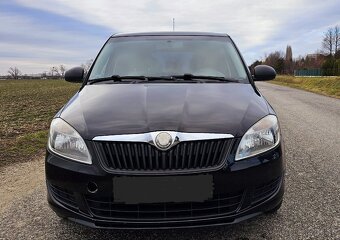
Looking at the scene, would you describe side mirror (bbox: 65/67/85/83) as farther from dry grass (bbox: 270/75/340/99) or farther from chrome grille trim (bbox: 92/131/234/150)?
dry grass (bbox: 270/75/340/99)

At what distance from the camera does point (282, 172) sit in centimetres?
267

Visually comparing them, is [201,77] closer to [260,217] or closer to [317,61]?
[260,217]

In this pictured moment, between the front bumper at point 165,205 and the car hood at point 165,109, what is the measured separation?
248mm

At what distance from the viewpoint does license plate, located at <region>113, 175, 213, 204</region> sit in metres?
2.31

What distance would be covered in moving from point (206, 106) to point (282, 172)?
71cm

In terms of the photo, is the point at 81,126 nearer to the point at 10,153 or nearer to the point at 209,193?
the point at 209,193

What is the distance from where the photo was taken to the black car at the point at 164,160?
92.0 inches

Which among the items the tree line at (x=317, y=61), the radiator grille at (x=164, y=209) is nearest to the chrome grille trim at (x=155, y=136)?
the radiator grille at (x=164, y=209)

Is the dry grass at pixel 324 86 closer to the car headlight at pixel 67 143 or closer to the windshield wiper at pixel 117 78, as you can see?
the windshield wiper at pixel 117 78

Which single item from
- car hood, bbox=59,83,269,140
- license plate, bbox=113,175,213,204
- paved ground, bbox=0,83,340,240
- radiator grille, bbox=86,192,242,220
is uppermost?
car hood, bbox=59,83,269,140

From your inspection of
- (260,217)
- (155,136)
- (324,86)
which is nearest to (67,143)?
(155,136)

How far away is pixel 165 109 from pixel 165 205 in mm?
687

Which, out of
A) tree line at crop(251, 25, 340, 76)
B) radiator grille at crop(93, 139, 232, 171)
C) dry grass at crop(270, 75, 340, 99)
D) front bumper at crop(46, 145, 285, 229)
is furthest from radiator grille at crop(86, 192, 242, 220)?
tree line at crop(251, 25, 340, 76)

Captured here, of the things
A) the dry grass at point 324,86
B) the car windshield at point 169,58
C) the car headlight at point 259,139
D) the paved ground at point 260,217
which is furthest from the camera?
the dry grass at point 324,86
